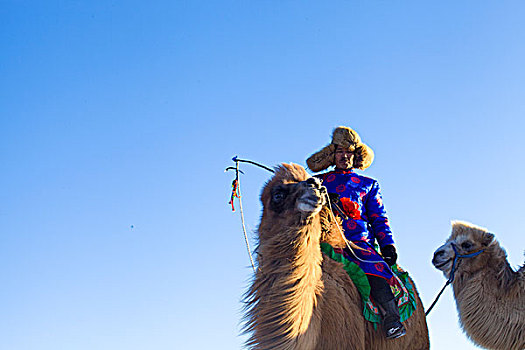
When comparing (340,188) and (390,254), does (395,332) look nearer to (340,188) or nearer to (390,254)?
(390,254)

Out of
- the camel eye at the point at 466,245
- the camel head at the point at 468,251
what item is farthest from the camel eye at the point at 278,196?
the camel eye at the point at 466,245

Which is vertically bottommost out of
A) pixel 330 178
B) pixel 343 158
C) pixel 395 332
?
pixel 395 332

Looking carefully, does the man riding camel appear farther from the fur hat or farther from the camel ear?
the camel ear

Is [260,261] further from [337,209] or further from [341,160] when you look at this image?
[341,160]

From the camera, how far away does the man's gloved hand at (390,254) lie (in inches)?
204

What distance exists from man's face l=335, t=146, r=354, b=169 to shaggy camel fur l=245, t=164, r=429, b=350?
35.3 inches

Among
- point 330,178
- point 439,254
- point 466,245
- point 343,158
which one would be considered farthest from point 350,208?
point 466,245

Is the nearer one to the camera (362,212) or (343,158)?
(362,212)

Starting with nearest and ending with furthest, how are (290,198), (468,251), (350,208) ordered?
(290,198), (350,208), (468,251)

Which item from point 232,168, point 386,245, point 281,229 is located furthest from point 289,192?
point 386,245

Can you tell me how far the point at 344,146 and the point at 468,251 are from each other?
2364 millimetres

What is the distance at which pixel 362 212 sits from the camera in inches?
207

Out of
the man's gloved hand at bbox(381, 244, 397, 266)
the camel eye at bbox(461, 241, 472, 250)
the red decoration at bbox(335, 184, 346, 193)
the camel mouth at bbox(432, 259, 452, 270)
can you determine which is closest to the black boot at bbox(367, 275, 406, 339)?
the man's gloved hand at bbox(381, 244, 397, 266)

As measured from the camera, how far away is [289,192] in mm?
4379
